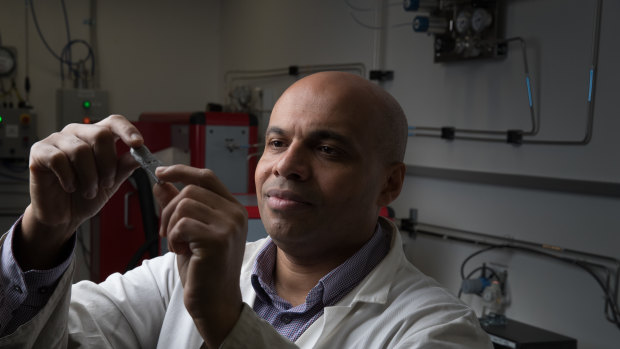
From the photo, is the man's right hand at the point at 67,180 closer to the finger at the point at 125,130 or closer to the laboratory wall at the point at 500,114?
the finger at the point at 125,130

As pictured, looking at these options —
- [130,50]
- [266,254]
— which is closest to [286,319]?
[266,254]

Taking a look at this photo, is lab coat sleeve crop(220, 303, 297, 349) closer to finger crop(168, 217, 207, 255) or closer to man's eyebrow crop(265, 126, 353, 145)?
finger crop(168, 217, 207, 255)

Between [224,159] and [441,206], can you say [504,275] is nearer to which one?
[441,206]

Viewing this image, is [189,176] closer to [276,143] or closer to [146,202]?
[276,143]

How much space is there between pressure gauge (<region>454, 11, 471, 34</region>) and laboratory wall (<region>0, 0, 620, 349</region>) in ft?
0.51

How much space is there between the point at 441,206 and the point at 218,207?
7.45 feet

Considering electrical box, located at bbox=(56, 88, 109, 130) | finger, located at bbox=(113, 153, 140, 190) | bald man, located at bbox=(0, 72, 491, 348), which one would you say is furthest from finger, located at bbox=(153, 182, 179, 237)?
electrical box, located at bbox=(56, 88, 109, 130)

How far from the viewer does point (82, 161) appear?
98cm

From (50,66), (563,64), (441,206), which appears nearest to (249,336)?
(563,64)

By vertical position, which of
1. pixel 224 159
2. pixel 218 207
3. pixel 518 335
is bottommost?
pixel 518 335

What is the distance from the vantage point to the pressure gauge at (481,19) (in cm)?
263

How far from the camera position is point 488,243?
273 cm

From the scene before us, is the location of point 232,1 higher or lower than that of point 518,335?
higher

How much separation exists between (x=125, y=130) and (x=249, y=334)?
15.1 inches
